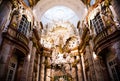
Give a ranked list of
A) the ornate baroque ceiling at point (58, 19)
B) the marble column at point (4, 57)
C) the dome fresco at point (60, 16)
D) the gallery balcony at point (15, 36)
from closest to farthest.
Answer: the marble column at point (4, 57) < the gallery balcony at point (15, 36) < the ornate baroque ceiling at point (58, 19) < the dome fresco at point (60, 16)

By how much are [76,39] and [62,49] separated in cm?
349

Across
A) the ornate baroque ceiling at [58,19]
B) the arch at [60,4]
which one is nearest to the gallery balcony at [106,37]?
the ornate baroque ceiling at [58,19]

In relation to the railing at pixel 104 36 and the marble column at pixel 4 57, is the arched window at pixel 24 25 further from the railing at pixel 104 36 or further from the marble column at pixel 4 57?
the railing at pixel 104 36

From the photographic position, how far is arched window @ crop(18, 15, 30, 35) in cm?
1521

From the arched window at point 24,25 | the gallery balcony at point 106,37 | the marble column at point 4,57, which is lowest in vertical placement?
the marble column at point 4,57

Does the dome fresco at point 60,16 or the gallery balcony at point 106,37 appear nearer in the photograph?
the gallery balcony at point 106,37

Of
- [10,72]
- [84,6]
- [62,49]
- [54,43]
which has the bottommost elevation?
[10,72]

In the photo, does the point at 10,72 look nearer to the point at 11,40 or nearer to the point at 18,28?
the point at 11,40

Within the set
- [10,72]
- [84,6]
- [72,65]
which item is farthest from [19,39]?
[84,6]

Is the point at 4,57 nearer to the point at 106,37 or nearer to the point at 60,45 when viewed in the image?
the point at 106,37

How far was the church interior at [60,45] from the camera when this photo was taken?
12531 mm

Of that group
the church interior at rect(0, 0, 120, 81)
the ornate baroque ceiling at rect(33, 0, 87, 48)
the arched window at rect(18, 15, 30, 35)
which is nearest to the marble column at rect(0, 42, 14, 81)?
the church interior at rect(0, 0, 120, 81)

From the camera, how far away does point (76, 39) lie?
24344mm

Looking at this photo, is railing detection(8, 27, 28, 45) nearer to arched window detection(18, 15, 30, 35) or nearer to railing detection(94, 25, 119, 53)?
arched window detection(18, 15, 30, 35)
